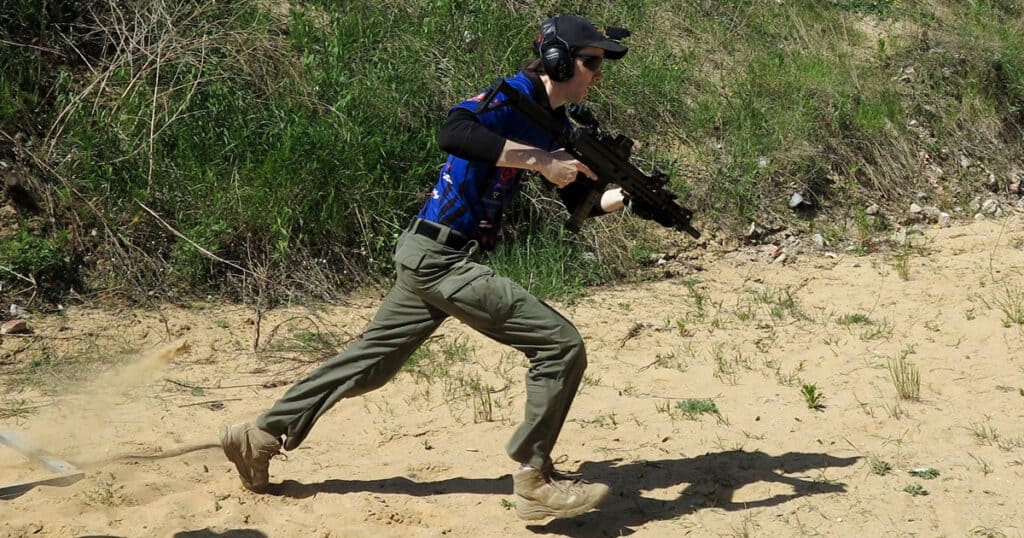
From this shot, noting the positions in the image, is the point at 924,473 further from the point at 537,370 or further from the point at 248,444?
the point at 248,444

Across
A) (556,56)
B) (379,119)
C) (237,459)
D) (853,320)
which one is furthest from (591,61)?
(379,119)

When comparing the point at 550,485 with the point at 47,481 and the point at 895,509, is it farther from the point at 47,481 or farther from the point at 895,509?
the point at 47,481

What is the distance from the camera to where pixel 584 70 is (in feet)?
13.4

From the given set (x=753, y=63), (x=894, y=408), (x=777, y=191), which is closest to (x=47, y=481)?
(x=894, y=408)

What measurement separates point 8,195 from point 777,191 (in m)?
5.41

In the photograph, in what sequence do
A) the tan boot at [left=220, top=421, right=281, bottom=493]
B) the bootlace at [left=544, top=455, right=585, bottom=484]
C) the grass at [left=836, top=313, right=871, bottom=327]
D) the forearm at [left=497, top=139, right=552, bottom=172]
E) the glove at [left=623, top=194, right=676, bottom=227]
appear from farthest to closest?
the grass at [left=836, top=313, right=871, bottom=327] → the glove at [left=623, top=194, right=676, bottom=227] → the tan boot at [left=220, top=421, right=281, bottom=493] → the bootlace at [left=544, top=455, right=585, bottom=484] → the forearm at [left=497, top=139, right=552, bottom=172]

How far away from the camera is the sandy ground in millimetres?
4406

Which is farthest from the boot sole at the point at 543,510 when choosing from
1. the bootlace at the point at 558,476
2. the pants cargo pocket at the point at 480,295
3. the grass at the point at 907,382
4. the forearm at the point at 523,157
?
the grass at the point at 907,382

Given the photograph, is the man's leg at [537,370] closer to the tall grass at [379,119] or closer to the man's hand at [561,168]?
the man's hand at [561,168]

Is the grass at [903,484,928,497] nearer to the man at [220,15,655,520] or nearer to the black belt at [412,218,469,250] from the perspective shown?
the man at [220,15,655,520]

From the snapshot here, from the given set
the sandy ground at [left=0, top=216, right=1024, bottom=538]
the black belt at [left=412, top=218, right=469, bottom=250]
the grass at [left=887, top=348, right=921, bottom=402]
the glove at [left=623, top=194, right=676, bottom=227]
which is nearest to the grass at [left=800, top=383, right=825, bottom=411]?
the sandy ground at [left=0, top=216, right=1024, bottom=538]

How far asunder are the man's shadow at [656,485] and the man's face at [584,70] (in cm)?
168

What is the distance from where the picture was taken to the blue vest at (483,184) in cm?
402

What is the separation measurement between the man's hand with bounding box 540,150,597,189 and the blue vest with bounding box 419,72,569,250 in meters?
0.10
